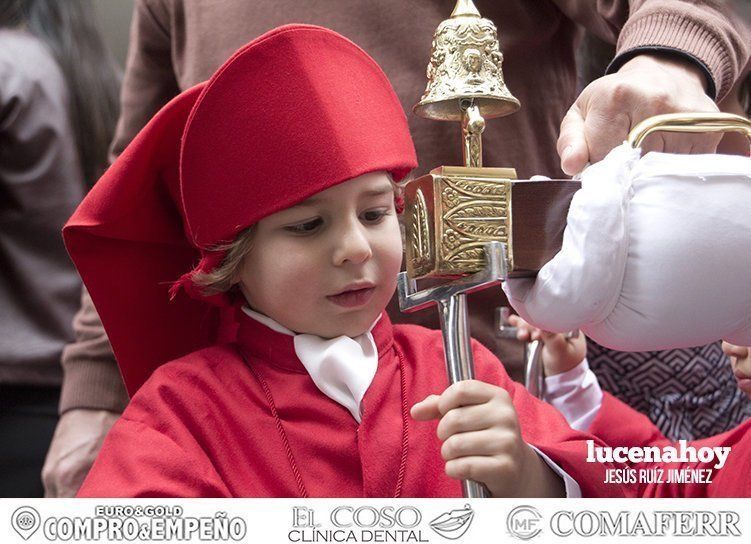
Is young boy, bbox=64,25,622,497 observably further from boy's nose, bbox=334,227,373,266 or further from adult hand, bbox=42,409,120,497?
adult hand, bbox=42,409,120,497

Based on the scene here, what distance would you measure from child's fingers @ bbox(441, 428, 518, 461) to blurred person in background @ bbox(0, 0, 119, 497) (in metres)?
0.49

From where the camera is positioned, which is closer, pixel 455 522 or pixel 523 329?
pixel 455 522

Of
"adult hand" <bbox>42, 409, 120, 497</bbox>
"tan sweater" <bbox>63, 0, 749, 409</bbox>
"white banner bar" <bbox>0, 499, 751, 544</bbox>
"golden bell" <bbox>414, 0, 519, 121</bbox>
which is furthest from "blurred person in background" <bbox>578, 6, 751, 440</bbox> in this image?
"adult hand" <bbox>42, 409, 120, 497</bbox>

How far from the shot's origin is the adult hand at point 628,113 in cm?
59

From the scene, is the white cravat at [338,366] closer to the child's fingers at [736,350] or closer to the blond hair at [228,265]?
the blond hair at [228,265]

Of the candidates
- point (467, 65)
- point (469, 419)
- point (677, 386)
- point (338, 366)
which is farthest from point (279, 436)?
point (677, 386)

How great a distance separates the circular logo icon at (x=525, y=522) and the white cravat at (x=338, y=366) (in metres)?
0.15

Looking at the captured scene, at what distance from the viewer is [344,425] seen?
70cm

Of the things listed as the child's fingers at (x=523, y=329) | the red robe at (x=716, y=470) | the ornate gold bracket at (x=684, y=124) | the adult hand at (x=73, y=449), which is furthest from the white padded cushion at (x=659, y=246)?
the adult hand at (x=73, y=449)

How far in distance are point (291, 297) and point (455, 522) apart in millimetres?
198

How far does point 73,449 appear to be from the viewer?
3.00ft

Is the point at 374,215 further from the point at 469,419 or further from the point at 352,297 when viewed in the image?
the point at 469,419

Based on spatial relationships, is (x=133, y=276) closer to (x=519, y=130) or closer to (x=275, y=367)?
(x=275, y=367)

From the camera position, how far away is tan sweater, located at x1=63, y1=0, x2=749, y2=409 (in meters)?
0.64
